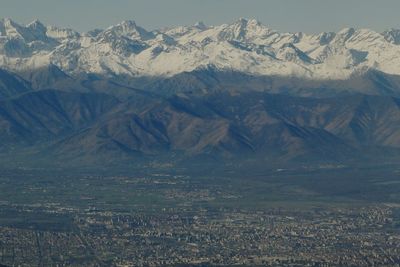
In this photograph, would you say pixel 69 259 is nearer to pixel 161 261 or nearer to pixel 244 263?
pixel 161 261

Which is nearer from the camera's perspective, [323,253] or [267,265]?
[267,265]

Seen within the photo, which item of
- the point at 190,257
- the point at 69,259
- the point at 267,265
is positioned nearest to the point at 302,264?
the point at 267,265

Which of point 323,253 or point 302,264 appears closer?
point 302,264

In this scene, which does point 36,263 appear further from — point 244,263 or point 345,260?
point 345,260

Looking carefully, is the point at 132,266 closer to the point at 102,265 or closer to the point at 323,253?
the point at 102,265

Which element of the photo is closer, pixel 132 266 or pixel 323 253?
pixel 132 266

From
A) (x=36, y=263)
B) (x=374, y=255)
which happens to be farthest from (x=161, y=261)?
(x=374, y=255)

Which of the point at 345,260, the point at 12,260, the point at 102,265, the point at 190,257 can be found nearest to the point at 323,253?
the point at 345,260
